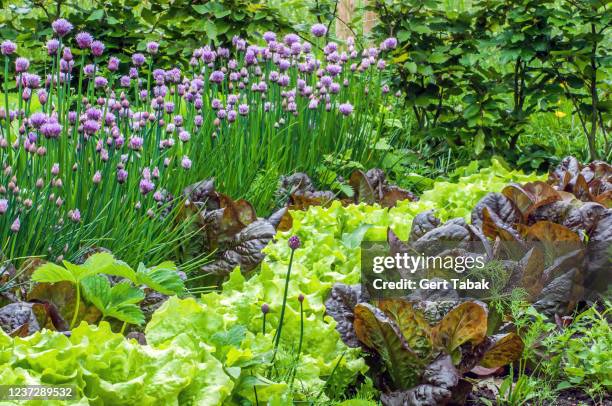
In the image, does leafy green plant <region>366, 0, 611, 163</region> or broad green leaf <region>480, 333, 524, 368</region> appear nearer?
broad green leaf <region>480, 333, 524, 368</region>

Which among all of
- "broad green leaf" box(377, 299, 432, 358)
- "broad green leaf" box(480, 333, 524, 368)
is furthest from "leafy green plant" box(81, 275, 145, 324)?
"broad green leaf" box(480, 333, 524, 368)

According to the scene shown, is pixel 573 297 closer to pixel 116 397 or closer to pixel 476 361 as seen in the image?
pixel 476 361

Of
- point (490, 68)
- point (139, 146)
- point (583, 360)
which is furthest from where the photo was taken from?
point (490, 68)

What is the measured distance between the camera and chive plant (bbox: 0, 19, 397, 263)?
→ 309cm

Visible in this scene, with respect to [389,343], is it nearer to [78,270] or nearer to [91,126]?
[78,270]

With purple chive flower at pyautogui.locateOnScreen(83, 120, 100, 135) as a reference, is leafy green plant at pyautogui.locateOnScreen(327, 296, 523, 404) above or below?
below

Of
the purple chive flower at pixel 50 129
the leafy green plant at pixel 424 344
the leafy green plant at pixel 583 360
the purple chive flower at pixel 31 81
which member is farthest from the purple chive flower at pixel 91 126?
the leafy green plant at pixel 583 360

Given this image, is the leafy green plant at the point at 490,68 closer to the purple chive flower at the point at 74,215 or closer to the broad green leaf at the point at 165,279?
the purple chive flower at the point at 74,215

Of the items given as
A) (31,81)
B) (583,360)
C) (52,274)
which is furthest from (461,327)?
(31,81)

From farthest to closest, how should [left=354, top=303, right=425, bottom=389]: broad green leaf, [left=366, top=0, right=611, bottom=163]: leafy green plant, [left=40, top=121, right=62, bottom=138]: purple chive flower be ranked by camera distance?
[left=366, top=0, right=611, bottom=163]: leafy green plant < [left=40, top=121, right=62, bottom=138]: purple chive flower < [left=354, top=303, right=425, bottom=389]: broad green leaf

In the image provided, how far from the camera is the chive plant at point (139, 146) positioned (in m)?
3.09

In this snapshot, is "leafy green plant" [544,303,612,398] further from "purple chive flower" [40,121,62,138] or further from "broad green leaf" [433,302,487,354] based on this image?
"purple chive flower" [40,121,62,138]

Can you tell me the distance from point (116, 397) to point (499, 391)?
117 centimetres

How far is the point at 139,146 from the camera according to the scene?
3.39 m
